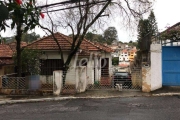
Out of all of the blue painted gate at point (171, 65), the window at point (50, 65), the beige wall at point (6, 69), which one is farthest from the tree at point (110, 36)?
the blue painted gate at point (171, 65)

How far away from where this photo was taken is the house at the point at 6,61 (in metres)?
17.1

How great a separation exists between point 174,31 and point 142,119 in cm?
754

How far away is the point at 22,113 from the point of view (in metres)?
9.05

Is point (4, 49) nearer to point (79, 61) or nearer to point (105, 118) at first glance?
point (79, 61)

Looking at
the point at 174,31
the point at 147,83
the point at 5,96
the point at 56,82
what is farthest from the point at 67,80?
the point at 174,31

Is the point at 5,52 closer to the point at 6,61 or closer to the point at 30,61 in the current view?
the point at 6,61

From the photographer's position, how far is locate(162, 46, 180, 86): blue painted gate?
43.2 feet

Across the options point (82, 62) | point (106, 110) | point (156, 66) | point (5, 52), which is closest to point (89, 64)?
point (82, 62)

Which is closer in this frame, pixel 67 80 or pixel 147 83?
pixel 147 83

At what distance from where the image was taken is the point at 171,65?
13266 mm

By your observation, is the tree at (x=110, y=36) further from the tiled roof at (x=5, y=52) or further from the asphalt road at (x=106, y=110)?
the asphalt road at (x=106, y=110)

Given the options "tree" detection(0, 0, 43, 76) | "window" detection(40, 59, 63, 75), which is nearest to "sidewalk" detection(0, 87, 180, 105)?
"window" detection(40, 59, 63, 75)

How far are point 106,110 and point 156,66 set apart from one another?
512 centimetres

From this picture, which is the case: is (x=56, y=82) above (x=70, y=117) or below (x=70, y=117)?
above
